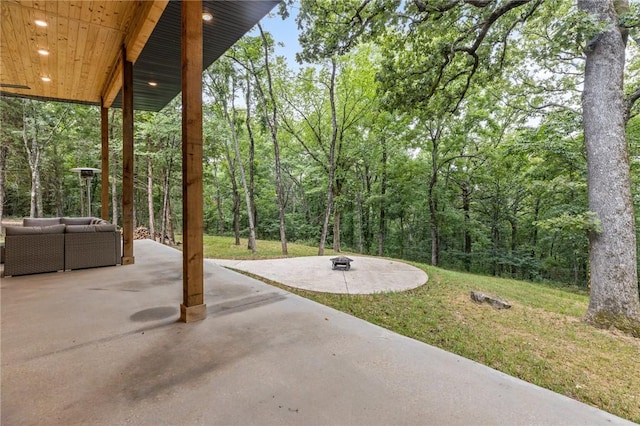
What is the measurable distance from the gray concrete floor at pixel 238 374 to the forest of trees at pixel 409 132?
11.5 ft

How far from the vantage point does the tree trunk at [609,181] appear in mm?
3518

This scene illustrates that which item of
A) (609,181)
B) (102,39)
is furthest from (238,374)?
(609,181)

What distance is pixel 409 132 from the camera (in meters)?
10.3

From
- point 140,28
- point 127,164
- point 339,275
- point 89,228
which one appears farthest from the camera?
point 339,275

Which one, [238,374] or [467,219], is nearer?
[238,374]

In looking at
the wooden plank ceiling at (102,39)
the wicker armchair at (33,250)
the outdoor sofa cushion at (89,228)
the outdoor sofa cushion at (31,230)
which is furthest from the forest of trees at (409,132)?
the wicker armchair at (33,250)

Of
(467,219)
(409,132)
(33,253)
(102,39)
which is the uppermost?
(409,132)

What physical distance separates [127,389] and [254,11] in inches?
145

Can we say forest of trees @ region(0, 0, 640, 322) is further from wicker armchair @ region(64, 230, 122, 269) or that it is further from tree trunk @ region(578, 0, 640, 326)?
wicker armchair @ region(64, 230, 122, 269)

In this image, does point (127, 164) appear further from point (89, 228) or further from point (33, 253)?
point (33, 253)

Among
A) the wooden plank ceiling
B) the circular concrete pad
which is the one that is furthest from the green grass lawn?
the wooden plank ceiling

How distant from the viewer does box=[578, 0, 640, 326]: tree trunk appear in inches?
138

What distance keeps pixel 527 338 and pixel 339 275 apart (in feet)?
9.68

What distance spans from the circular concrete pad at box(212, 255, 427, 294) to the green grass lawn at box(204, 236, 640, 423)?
1.03ft
